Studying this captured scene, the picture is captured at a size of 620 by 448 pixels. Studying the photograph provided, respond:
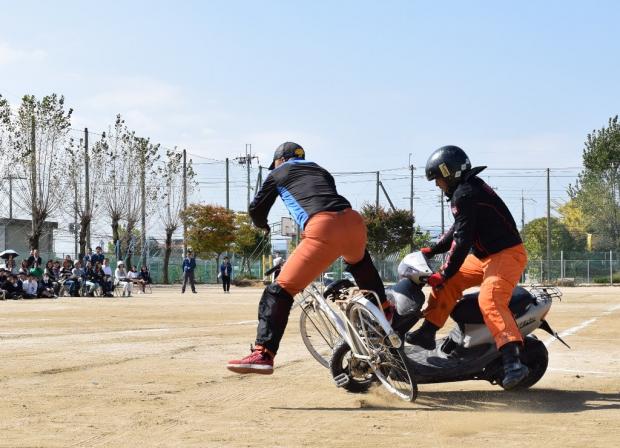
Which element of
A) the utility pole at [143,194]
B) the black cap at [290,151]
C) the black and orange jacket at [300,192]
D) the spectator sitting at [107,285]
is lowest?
the spectator sitting at [107,285]

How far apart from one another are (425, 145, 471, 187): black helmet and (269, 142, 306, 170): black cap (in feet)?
3.02

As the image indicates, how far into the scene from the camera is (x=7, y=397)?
6.77m

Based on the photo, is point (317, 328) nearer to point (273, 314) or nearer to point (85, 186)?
point (273, 314)

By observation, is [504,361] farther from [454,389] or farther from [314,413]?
[314,413]

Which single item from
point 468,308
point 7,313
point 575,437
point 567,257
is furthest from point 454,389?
point 567,257

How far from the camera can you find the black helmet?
692 cm

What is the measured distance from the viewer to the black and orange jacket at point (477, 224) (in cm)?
678

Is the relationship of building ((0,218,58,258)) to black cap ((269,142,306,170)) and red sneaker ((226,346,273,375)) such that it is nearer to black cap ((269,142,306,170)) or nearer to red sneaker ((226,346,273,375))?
black cap ((269,142,306,170))

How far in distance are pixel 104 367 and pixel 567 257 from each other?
59410 millimetres

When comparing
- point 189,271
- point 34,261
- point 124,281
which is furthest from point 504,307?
point 189,271

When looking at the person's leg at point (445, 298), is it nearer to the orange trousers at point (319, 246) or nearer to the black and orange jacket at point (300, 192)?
the orange trousers at point (319, 246)

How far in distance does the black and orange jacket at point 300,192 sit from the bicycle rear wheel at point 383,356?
2.35 ft

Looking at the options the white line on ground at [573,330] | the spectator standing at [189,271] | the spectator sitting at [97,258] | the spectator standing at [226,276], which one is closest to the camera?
the white line on ground at [573,330]

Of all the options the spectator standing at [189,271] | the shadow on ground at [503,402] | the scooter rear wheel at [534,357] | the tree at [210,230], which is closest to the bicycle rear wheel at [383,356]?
the shadow on ground at [503,402]
